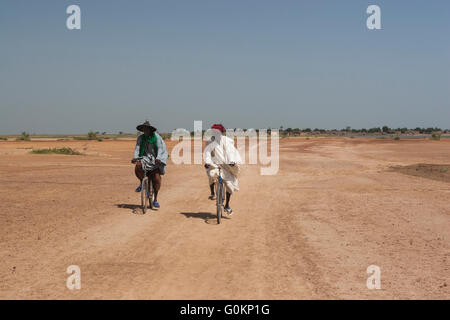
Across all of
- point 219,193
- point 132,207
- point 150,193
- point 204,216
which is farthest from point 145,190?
point 219,193

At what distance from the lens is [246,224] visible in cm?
900

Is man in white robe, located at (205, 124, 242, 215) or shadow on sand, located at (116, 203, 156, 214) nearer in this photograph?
man in white robe, located at (205, 124, 242, 215)

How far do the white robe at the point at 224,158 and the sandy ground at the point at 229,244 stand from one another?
0.96 meters

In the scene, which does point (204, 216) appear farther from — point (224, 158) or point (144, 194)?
point (144, 194)

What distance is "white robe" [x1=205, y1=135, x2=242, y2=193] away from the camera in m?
9.44

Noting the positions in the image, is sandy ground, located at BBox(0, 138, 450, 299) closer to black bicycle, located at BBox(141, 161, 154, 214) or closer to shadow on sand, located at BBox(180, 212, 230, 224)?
shadow on sand, located at BBox(180, 212, 230, 224)

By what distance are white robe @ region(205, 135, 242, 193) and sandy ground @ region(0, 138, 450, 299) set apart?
956mm

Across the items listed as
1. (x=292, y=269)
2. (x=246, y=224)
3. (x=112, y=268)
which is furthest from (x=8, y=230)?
(x=292, y=269)

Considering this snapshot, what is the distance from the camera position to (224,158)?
31.2 feet

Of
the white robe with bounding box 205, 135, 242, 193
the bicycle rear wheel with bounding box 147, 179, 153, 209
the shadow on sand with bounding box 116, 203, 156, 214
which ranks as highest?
the white robe with bounding box 205, 135, 242, 193

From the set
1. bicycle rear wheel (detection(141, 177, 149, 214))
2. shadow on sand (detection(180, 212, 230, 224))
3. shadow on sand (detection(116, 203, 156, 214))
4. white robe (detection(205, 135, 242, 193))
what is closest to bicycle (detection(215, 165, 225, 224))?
white robe (detection(205, 135, 242, 193))

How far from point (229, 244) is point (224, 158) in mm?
2690
